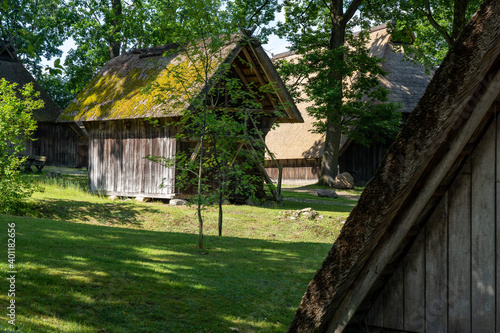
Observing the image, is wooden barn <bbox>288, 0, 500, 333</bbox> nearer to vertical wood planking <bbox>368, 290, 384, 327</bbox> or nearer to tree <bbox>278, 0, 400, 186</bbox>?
vertical wood planking <bbox>368, 290, 384, 327</bbox>

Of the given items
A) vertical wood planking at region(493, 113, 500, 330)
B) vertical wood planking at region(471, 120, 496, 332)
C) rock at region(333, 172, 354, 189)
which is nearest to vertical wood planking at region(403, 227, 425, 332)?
vertical wood planking at region(471, 120, 496, 332)

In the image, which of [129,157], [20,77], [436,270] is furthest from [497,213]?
[20,77]

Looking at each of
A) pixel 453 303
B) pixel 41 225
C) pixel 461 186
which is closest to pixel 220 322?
pixel 453 303

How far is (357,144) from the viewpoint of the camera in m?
32.9

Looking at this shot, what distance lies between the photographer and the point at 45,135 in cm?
3503

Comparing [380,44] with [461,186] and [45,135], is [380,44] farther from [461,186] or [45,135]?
[461,186]

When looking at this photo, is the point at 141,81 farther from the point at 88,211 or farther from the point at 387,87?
the point at 387,87

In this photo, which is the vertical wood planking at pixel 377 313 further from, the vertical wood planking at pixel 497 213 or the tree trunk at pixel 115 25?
the tree trunk at pixel 115 25

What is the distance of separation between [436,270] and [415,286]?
21 centimetres

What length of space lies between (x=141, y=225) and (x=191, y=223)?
4.43 ft

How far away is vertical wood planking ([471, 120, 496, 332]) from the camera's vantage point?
3488 millimetres

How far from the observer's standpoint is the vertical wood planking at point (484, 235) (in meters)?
3.49

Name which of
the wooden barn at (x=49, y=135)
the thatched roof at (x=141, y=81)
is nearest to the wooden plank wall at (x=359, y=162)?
the thatched roof at (x=141, y=81)

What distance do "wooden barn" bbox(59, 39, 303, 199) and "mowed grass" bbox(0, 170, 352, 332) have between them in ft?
23.9
